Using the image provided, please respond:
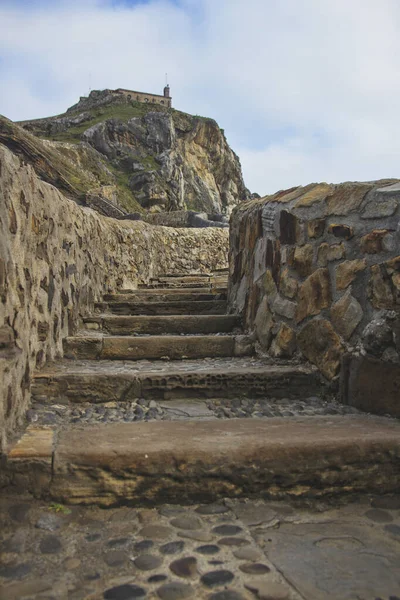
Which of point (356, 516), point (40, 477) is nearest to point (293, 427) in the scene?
point (356, 516)

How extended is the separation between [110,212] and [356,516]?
16.7 metres

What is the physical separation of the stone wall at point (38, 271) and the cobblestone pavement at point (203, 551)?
45cm

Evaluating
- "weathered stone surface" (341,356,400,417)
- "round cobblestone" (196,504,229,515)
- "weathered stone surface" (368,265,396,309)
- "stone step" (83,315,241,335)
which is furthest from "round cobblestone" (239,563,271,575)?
"stone step" (83,315,241,335)

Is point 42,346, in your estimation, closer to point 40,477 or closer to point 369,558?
point 40,477

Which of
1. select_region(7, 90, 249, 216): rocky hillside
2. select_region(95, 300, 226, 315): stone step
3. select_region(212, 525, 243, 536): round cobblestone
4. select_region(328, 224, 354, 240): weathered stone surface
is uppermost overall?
select_region(7, 90, 249, 216): rocky hillside

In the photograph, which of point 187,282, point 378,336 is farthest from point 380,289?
point 187,282

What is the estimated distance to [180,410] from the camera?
2.58 m

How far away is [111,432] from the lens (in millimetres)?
2088

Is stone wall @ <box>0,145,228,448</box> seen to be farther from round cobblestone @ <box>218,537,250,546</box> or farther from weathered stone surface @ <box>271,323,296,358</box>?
weathered stone surface @ <box>271,323,296,358</box>

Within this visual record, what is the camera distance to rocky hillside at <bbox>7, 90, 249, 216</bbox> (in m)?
24.4

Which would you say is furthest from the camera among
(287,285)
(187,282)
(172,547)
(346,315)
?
(187,282)

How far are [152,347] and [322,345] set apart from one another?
1.22 meters

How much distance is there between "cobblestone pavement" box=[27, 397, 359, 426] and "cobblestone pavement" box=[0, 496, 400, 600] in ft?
2.12

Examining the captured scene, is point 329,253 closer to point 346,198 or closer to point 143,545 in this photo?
point 346,198
